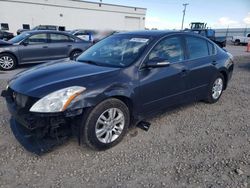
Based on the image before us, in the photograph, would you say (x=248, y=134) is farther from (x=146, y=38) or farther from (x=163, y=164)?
(x=146, y=38)

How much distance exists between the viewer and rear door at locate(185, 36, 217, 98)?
4.24 metres

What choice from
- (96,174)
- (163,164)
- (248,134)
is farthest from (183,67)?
(96,174)

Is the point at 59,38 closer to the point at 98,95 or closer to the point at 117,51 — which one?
the point at 117,51

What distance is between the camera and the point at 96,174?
275 cm

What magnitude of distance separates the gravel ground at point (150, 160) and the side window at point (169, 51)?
1.17m

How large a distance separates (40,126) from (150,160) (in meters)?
1.45

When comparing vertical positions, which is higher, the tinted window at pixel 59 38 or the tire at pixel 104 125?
the tinted window at pixel 59 38

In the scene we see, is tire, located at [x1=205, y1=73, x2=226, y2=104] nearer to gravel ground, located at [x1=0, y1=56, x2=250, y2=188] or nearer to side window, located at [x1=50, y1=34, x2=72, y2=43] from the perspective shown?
gravel ground, located at [x1=0, y1=56, x2=250, y2=188]

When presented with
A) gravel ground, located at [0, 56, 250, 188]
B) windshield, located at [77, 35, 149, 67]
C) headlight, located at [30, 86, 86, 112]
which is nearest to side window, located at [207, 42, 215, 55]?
gravel ground, located at [0, 56, 250, 188]

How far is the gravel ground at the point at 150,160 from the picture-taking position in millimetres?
2645

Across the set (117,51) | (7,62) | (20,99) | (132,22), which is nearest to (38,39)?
(7,62)

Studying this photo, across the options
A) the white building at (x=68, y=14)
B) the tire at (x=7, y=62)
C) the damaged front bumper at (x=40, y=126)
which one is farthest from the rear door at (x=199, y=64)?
the white building at (x=68, y=14)

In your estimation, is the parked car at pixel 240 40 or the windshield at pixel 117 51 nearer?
the windshield at pixel 117 51

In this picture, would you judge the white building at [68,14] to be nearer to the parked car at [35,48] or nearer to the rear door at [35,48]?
the parked car at [35,48]
